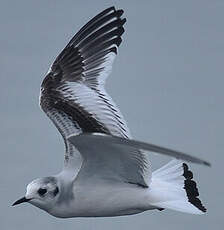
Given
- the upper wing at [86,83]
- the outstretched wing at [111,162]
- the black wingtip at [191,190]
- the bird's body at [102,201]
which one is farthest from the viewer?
the black wingtip at [191,190]

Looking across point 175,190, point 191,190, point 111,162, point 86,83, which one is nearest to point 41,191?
point 111,162

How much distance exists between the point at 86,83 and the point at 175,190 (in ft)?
4.84

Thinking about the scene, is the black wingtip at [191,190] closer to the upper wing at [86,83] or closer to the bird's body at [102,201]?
the bird's body at [102,201]

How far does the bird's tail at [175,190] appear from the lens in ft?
20.1

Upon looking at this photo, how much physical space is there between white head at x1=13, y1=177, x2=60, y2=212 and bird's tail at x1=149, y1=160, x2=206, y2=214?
0.80m

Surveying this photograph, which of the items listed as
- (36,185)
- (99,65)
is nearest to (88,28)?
(99,65)

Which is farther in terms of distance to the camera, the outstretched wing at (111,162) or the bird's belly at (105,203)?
the bird's belly at (105,203)

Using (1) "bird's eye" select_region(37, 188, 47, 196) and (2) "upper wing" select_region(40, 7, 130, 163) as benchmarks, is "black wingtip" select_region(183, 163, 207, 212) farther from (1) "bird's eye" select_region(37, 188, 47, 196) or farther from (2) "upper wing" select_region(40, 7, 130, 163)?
(1) "bird's eye" select_region(37, 188, 47, 196)

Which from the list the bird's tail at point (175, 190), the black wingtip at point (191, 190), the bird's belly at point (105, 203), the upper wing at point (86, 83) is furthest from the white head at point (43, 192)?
the black wingtip at point (191, 190)

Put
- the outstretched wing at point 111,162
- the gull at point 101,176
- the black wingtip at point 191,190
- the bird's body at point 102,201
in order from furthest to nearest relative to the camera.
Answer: the black wingtip at point 191,190 < the bird's body at point 102,201 < the gull at point 101,176 < the outstretched wing at point 111,162

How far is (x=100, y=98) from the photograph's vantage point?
6.77 meters

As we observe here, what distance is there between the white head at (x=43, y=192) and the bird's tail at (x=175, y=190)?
0.80 meters

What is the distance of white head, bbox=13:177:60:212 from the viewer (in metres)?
5.98

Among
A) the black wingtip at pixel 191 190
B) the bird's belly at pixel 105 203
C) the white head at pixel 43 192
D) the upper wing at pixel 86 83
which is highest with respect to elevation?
the upper wing at pixel 86 83
